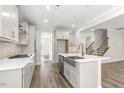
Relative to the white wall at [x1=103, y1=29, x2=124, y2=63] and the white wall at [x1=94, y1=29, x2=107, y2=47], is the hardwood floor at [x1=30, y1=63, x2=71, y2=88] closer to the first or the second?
the white wall at [x1=103, y1=29, x2=124, y2=63]

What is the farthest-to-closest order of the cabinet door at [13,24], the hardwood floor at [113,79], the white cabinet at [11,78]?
the hardwood floor at [113,79] < the cabinet door at [13,24] < the white cabinet at [11,78]

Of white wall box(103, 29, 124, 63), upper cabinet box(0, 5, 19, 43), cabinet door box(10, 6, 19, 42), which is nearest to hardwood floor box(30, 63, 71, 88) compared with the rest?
cabinet door box(10, 6, 19, 42)

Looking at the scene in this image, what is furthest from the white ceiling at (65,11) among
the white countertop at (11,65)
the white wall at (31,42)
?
the white countertop at (11,65)

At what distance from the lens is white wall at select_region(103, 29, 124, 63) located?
22.9 ft

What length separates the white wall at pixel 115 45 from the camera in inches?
275

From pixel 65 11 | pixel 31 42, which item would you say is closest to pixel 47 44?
pixel 31 42

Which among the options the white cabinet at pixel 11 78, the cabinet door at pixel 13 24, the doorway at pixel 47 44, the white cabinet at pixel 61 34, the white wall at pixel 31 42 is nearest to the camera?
the white cabinet at pixel 11 78

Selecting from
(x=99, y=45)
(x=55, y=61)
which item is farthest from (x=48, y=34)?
(x=99, y=45)

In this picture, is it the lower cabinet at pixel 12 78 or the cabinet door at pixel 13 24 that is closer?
the lower cabinet at pixel 12 78

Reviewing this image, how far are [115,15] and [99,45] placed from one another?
495 cm

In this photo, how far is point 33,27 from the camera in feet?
19.5

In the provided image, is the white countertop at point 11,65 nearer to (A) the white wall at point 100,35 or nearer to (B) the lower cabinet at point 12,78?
(B) the lower cabinet at point 12,78

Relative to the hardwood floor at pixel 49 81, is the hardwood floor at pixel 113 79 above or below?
above
